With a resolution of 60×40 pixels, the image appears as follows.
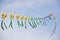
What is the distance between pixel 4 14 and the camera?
1.45 m

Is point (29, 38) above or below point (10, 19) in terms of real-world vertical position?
below

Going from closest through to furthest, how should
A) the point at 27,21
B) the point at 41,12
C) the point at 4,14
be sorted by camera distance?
the point at 4,14 → the point at 27,21 → the point at 41,12

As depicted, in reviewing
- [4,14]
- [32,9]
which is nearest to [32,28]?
[32,9]

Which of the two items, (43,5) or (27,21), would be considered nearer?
Answer: (27,21)

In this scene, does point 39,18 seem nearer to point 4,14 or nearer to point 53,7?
point 53,7

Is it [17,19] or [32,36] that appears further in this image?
[32,36]

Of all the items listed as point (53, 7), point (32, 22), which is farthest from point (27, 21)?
point (53, 7)

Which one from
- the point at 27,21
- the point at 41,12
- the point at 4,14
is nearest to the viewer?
the point at 4,14

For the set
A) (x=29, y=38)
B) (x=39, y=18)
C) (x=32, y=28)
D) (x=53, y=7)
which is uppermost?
(x=53, y=7)

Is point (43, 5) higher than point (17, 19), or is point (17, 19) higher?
point (43, 5)

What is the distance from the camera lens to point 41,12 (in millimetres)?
1718

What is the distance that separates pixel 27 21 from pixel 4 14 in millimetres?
273

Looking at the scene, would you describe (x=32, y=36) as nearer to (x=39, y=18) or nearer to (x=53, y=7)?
(x=39, y=18)

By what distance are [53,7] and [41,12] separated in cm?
17
